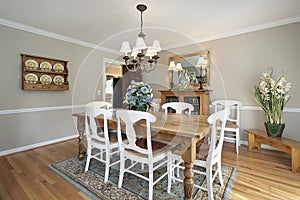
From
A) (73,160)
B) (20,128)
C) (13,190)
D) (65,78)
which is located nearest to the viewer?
(13,190)

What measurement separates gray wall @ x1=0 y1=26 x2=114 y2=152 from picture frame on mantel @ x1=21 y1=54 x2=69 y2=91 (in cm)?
11

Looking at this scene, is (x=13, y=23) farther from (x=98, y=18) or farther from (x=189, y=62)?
(x=189, y=62)

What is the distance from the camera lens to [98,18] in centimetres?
265

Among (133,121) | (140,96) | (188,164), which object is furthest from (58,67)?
(188,164)

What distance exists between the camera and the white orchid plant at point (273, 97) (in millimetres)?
2482

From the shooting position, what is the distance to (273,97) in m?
2.56

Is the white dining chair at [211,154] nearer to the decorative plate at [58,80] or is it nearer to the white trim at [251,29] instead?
the white trim at [251,29]

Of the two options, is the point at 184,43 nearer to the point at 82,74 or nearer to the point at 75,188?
the point at 82,74

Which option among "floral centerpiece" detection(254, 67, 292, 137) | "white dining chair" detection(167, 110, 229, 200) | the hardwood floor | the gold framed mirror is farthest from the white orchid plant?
"white dining chair" detection(167, 110, 229, 200)

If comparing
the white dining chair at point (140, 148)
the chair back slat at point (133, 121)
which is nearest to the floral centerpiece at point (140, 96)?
the white dining chair at point (140, 148)

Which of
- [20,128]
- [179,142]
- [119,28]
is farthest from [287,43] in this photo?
[20,128]

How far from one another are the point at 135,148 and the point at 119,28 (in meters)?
2.45

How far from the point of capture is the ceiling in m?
2.21

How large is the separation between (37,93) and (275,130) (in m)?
4.46
